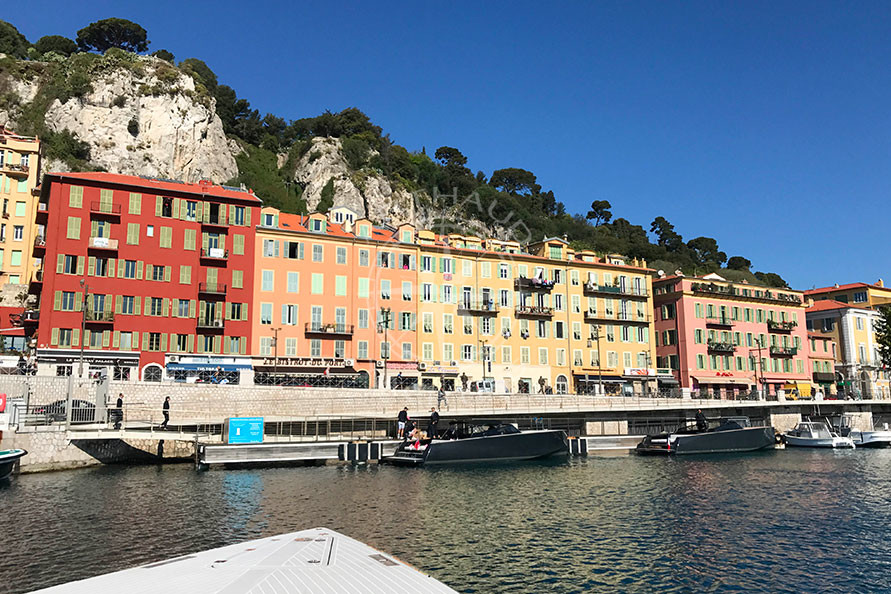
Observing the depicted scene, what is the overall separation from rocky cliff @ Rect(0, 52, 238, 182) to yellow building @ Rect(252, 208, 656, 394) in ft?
A: 103

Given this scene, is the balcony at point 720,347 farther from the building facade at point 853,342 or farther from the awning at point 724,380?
the building facade at point 853,342

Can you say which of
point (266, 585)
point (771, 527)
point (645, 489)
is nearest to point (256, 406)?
point (645, 489)

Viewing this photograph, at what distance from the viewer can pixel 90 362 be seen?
52.2m

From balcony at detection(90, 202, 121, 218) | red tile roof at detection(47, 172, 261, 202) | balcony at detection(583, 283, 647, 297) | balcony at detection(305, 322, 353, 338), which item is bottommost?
balcony at detection(305, 322, 353, 338)

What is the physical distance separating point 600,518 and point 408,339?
1685 inches

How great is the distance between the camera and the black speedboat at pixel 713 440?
→ 44.0m

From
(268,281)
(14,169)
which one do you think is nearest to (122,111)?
(14,169)

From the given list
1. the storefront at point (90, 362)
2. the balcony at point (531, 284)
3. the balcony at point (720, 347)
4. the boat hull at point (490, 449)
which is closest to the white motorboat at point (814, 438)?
the balcony at point (720, 347)

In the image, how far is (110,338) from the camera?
5350cm

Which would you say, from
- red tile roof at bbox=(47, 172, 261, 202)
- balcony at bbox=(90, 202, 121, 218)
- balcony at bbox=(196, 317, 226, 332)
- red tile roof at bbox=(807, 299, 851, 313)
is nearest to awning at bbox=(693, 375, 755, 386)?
red tile roof at bbox=(807, 299, 851, 313)

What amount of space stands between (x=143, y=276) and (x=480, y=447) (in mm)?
33698

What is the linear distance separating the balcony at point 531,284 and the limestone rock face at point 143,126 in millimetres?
47134

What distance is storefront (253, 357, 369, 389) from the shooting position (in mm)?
56438

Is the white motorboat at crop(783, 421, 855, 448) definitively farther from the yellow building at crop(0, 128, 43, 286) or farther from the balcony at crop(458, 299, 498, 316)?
the yellow building at crop(0, 128, 43, 286)
